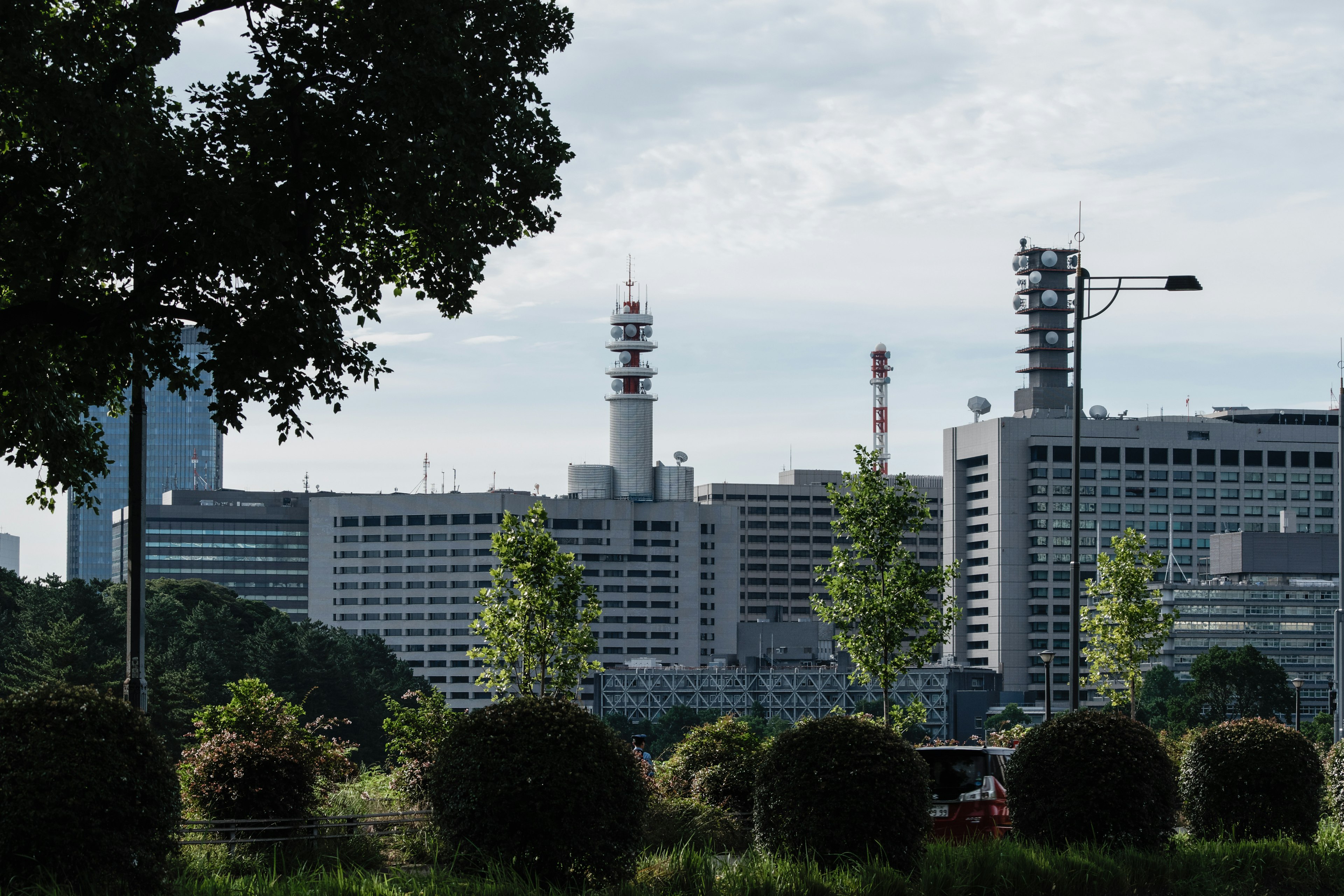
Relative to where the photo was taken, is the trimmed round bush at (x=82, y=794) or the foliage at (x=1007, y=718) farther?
the foliage at (x=1007, y=718)

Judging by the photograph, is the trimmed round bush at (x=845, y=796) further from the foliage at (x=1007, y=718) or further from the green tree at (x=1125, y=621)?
the foliage at (x=1007, y=718)

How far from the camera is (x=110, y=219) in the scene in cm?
1461

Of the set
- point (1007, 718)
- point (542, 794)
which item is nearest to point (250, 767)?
point (542, 794)

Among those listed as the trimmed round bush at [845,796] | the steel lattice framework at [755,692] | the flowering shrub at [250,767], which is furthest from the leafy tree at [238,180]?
the steel lattice framework at [755,692]

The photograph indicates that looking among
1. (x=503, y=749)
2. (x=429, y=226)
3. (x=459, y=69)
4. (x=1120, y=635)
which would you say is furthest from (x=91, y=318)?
(x=1120, y=635)

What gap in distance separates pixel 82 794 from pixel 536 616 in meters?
18.0

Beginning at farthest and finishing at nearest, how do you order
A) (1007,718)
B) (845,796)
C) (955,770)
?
(1007,718)
(955,770)
(845,796)

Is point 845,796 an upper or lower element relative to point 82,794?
lower

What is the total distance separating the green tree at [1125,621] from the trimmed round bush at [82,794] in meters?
27.4

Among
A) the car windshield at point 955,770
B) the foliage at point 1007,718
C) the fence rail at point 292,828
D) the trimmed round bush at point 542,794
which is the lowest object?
the foliage at point 1007,718

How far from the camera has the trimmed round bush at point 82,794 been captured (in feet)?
38.3

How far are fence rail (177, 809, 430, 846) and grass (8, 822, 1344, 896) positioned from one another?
0.29 m

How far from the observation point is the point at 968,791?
62.8 feet

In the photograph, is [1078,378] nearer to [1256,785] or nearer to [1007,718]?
[1256,785]
